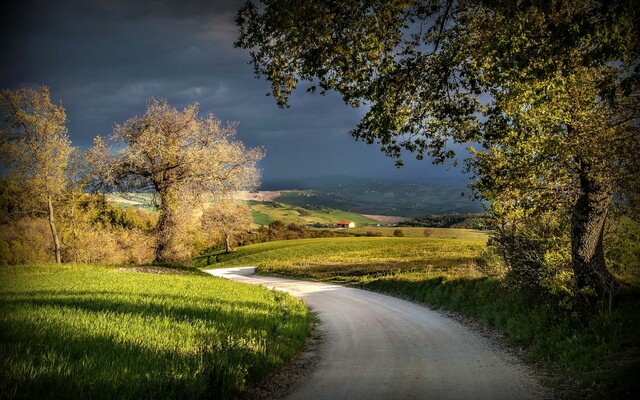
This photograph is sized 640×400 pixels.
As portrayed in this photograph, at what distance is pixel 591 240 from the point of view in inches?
495

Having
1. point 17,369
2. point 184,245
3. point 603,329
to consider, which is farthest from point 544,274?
point 184,245

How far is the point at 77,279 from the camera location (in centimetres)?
2280

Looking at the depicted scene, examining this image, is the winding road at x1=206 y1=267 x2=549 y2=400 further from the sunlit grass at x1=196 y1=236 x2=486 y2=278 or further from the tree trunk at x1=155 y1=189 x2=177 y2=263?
the sunlit grass at x1=196 y1=236 x2=486 y2=278

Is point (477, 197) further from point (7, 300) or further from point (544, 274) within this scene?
point (7, 300)

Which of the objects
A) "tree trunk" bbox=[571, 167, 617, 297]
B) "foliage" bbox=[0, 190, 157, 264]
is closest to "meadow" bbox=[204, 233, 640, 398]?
"tree trunk" bbox=[571, 167, 617, 297]

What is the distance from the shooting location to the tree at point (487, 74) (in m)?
7.81

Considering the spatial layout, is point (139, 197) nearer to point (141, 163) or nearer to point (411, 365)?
point (141, 163)

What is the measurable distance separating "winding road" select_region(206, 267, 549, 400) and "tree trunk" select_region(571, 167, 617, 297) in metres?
3.71

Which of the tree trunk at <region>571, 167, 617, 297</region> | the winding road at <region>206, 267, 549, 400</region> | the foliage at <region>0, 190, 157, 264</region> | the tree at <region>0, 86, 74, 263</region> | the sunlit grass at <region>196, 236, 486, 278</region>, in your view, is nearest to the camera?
the winding road at <region>206, 267, 549, 400</region>

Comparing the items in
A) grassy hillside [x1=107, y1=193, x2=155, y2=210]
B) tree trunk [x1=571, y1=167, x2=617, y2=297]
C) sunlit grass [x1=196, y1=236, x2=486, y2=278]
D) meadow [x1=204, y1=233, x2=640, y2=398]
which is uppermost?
grassy hillside [x1=107, y1=193, x2=155, y2=210]

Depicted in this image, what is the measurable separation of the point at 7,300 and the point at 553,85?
1738 cm

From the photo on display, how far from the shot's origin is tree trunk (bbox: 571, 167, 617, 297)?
1234 centimetres

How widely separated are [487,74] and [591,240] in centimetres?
744

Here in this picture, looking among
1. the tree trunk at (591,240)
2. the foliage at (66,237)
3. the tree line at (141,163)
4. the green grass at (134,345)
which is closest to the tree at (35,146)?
the tree line at (141,163)
